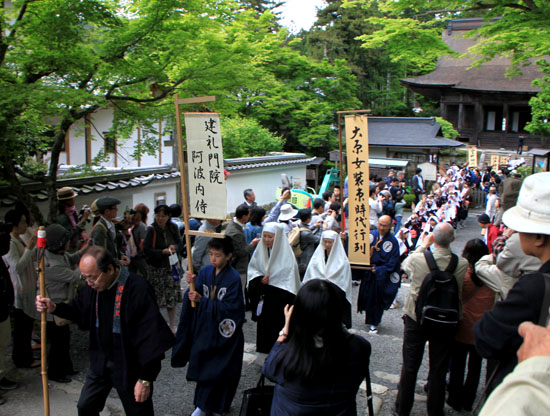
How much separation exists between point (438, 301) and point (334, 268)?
4.48 feet

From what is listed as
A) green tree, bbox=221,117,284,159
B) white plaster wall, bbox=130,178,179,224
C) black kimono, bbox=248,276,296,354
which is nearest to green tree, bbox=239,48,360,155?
green tree, bbox=221,117,284,159

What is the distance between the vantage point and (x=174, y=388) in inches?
215

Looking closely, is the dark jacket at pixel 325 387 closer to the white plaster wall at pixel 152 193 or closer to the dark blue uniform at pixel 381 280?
the dark blue uniform at pixel 381 280

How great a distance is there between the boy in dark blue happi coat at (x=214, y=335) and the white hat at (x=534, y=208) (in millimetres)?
2899

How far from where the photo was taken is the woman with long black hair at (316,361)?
263cm

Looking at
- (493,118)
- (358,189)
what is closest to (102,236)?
(358,189)

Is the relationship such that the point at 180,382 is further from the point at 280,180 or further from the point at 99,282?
the point at 280,180

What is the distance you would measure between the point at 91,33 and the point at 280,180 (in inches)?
565

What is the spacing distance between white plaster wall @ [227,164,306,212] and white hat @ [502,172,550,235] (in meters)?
14.6

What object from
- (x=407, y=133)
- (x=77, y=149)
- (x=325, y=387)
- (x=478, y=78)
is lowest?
(x=325, y=387)

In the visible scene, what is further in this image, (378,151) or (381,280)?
(378,151)

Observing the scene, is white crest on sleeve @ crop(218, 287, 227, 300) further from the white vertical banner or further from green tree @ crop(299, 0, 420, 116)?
green tree @ crop(299, 0, 420, 116)

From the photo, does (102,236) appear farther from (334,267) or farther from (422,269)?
(422,269)

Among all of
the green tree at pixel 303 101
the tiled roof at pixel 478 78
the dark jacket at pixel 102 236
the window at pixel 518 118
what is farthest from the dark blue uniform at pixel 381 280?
the window at pixel 518 118
